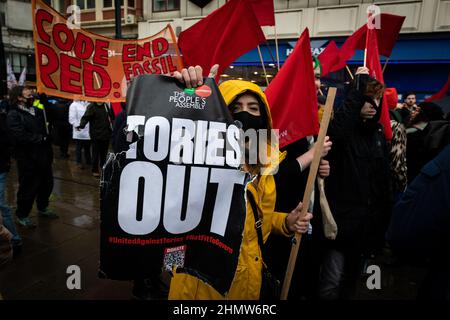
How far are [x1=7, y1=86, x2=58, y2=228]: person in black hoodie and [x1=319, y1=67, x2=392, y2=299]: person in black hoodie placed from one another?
395 cm

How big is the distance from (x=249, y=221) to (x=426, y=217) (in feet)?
2.77

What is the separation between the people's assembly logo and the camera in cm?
154

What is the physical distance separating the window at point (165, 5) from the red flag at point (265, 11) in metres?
12.4

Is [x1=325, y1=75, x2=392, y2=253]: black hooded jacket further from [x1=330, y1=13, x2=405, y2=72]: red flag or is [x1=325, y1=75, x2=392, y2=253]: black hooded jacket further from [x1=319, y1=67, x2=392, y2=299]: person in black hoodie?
[x1=330, y1=13, x2=405, y2=72]: red flag

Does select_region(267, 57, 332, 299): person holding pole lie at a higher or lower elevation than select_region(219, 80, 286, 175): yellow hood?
lower

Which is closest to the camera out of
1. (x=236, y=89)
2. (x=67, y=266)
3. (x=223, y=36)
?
(x=236, y=89)

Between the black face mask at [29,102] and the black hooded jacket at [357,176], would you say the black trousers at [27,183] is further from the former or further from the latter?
the black hooded jacket at [357,176]

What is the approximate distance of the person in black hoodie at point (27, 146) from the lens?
14.0 feet

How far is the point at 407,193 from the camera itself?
1591mm

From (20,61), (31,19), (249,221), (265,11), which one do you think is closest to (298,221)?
(249,221)

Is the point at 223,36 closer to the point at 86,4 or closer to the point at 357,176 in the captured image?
the point at 357,176

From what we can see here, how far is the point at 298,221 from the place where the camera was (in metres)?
1.91

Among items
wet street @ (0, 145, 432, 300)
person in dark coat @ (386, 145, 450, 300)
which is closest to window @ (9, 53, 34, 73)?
wet street @ (0, 145, 432, 300)
